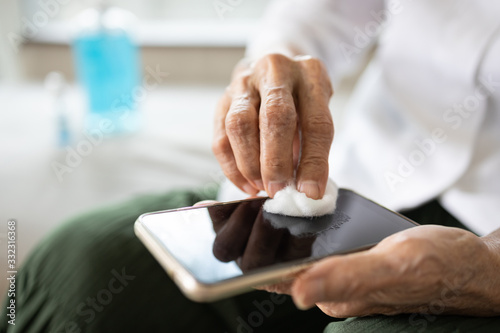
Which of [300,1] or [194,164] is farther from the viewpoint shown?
[194,164]

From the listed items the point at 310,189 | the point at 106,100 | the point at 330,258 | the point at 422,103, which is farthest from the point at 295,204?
the point at 106,100

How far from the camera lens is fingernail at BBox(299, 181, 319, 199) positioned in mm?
418

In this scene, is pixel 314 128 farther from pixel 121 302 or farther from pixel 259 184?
pixel 121 302

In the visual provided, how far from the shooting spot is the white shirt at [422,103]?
0.51m

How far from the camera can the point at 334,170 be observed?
24.4 inches

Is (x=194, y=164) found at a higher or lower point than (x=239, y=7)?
lower

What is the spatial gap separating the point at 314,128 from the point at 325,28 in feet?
1.05

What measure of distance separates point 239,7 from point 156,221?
1.49 metres

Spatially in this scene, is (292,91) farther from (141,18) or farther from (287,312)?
(141,18)

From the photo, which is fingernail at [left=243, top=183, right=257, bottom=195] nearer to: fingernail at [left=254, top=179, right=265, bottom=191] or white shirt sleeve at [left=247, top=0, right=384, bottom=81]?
fingernail at [left=254, top=179, right=265, bottom=191]

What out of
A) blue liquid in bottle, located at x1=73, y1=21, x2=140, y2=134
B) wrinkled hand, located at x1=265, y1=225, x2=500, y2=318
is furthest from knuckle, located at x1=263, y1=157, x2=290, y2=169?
blue liquid in bottle, located at x1=73, y1=21, x2=140, y2=134

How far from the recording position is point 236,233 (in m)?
0.38

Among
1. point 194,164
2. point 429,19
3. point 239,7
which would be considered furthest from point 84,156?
point 239,7

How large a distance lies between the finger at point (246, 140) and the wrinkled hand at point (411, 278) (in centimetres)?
12
